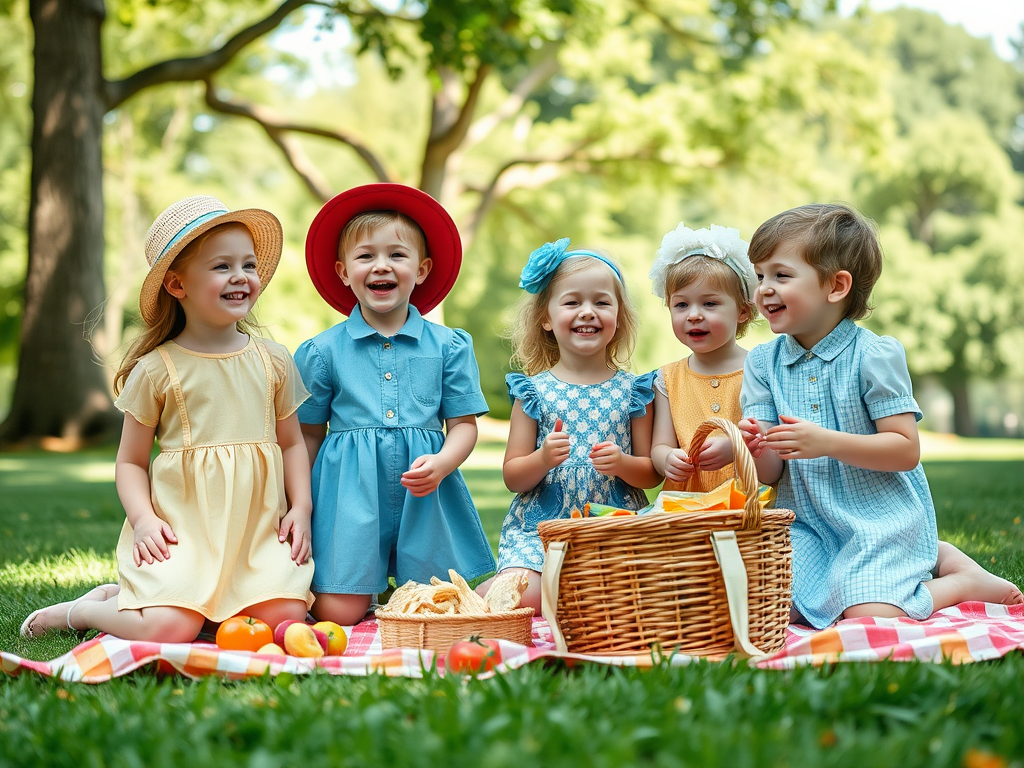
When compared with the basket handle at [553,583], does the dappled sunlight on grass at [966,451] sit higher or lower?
lower

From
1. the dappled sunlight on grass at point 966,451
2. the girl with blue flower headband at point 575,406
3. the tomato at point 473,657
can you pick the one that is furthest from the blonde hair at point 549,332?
the dappled sunlight on grass at point 966,451

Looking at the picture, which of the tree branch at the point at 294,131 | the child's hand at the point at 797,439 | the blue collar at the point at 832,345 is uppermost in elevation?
the tree branch at the point at 294,131

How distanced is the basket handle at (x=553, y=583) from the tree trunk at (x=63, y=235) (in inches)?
380

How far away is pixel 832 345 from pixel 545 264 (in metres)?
1.09

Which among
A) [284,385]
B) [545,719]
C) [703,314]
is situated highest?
[703,314]

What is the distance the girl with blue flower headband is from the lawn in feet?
3.95

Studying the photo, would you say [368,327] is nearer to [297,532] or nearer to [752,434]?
[297,532]

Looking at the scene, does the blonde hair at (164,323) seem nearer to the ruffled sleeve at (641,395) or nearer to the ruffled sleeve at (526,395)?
the ruffled sleeve at (526,395)

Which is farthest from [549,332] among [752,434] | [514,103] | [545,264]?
[514,103]

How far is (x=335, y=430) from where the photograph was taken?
12.1 feet

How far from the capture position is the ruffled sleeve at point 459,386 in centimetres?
374

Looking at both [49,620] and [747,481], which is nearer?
[747,481]

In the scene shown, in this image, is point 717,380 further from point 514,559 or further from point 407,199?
point 407,199

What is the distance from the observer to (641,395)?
12.0ft
